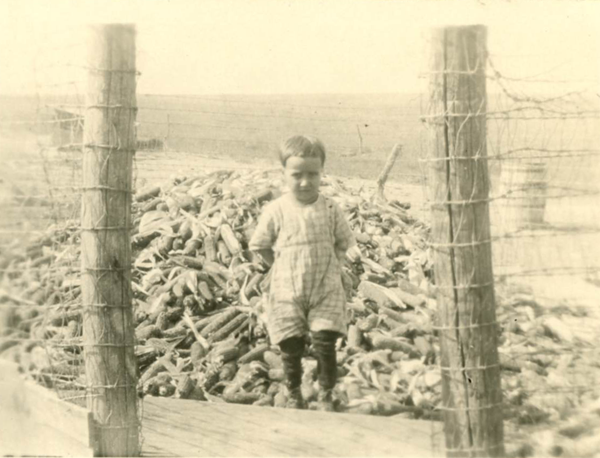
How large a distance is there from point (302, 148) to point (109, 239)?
1.24 m

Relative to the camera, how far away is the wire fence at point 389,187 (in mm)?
5250

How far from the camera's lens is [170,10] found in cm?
552

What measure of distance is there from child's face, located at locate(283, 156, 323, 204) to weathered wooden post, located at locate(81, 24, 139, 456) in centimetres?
94

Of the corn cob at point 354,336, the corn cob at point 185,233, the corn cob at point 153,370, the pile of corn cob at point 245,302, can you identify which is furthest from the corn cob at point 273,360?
the corn cob at point 185,233

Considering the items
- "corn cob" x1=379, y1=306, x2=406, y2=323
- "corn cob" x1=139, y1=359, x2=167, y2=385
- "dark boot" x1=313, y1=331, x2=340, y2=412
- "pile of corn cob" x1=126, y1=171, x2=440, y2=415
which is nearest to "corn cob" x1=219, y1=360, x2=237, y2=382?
"pile of corn cob" x1=126, y1=171, x2=440, y2=415

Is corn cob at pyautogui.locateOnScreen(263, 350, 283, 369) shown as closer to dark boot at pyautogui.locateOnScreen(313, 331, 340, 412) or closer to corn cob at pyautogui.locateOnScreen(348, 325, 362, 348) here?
dark boot at pyautogui.locateOnScreen(313, 331, 340, 412)

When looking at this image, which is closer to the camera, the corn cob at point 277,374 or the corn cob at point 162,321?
the corn cob at point 277,374

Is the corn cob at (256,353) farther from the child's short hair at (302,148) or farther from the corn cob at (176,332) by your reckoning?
the child's short hair at (302,148)

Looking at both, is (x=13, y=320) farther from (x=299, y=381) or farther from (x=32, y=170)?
(x=299, y=381)

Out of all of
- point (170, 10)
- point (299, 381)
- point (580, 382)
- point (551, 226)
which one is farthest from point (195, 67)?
point (580, 382)

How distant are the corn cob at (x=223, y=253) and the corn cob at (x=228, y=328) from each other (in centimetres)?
38

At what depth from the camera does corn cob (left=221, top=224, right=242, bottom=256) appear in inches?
233

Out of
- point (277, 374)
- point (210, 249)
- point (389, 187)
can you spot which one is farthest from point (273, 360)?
point (389, 187)

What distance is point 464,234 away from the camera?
4.79m
